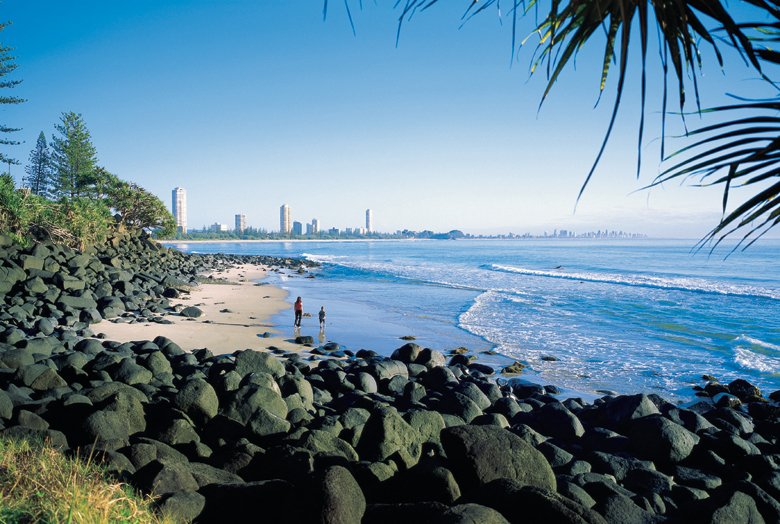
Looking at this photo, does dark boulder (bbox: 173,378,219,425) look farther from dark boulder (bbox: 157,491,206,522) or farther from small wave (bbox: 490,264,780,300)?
small wave (bbox: 490,264,780,300)

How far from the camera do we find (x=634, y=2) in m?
→ 1.96

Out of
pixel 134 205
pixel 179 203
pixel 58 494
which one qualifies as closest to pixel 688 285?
pixel 58 494

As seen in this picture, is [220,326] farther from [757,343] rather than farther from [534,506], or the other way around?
[757,343]

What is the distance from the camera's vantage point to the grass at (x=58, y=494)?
8.43 feet

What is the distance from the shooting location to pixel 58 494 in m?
2.80

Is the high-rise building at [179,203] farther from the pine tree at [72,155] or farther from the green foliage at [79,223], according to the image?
the green foliage at [79,223]

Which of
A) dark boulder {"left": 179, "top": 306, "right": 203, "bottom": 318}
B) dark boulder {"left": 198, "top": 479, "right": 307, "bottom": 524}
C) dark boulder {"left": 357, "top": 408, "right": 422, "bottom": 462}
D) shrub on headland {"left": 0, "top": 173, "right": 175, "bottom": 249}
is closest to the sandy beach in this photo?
dark boulder {"left": 179, "top": 306, "right": 203, "bottom": 318}

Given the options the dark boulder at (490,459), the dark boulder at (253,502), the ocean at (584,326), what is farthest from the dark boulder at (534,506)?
the ocean at (584,326)

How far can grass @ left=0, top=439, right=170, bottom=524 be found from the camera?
8.43 feet

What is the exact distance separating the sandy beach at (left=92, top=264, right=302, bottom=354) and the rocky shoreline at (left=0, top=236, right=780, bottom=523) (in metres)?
2.67

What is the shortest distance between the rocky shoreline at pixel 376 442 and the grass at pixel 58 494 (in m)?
0.42

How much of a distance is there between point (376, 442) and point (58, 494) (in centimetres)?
278

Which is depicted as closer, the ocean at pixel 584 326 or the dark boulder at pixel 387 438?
the dark boulder at pixel 387 438

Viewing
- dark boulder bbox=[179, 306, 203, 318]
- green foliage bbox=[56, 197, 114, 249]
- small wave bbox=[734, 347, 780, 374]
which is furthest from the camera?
green foliage bbox=[56, 197, 114, 249]
